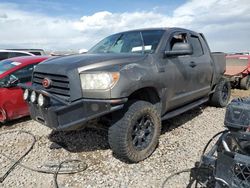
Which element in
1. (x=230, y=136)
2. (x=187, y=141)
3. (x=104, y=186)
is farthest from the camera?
(x=187, y=141)

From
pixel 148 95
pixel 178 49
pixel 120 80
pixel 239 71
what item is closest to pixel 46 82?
pixel 120 80

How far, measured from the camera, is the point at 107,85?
11.1 ft

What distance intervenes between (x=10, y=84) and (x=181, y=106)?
3420mm

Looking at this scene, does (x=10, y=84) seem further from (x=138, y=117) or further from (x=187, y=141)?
(x=187, y=141)

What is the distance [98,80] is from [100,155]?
1290 mm

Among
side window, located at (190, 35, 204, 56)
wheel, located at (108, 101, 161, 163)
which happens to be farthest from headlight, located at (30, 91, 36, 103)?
side window, located at (190, 35, 204, 56)

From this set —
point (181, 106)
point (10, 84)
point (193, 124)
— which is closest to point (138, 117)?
point (181, 106)

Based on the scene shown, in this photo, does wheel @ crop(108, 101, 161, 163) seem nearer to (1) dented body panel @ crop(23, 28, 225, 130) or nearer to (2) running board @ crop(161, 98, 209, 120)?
(1) dented body panel @ crop(23, 28, 225, 130)

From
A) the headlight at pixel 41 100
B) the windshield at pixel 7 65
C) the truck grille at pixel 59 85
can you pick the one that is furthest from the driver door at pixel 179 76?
the windshield at pixel 7 65

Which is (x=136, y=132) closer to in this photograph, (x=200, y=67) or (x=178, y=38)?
(x=178, y=38)

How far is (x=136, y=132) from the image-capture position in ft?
12.6

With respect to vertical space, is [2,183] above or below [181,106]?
below

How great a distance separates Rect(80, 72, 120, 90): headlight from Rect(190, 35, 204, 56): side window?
2750 mm

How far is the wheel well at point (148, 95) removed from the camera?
404cm
